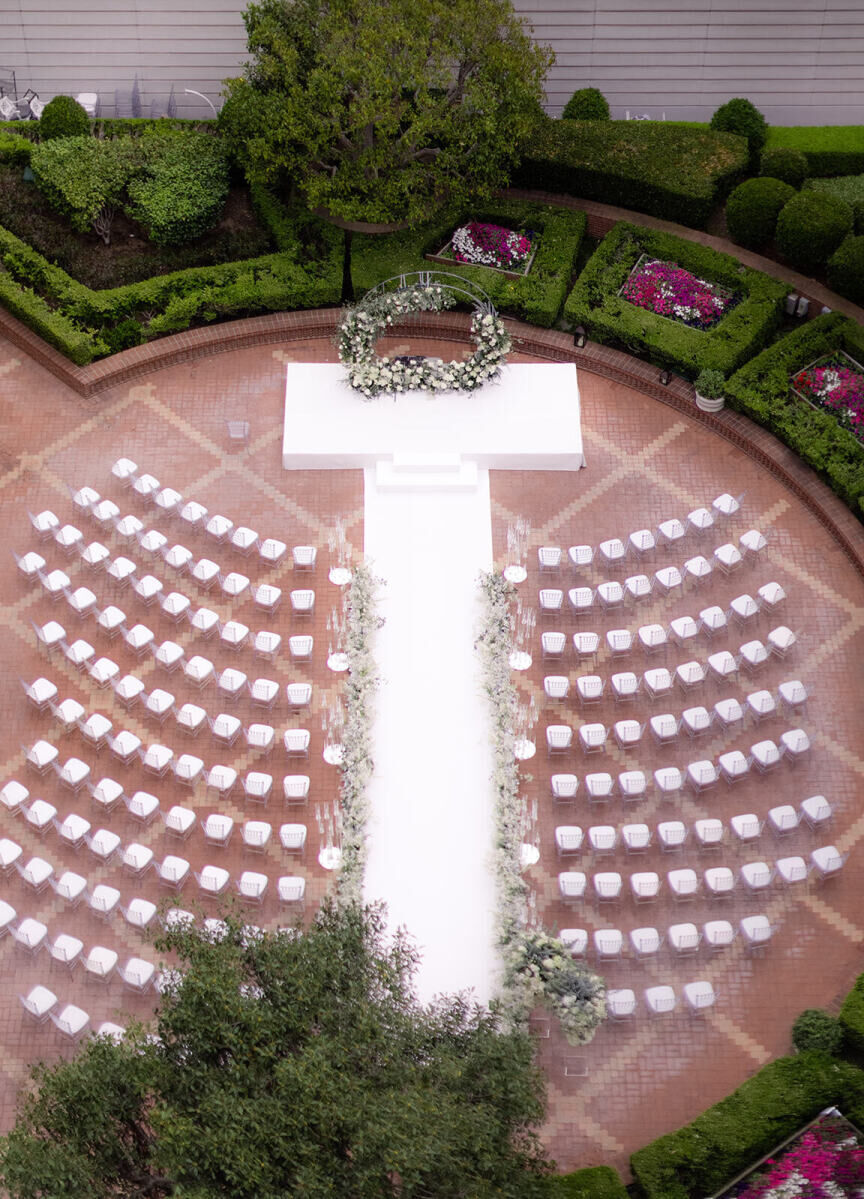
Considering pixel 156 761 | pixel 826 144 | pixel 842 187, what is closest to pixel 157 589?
pixel 156 761

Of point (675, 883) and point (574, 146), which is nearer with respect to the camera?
point (675, 883)

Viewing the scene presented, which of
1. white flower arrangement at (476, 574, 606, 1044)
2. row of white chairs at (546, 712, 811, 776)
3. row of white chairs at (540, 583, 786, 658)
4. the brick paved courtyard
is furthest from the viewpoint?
row of white chairs at (540, 583, 786, 658)

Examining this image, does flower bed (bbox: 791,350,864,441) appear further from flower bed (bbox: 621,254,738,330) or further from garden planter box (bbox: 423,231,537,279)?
garden planter box (bbox: 423,231,537,279)

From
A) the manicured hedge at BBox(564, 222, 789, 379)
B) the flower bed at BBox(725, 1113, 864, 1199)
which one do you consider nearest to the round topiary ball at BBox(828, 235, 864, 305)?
the manicured hedge at BBox(564, 222, 789, 379)

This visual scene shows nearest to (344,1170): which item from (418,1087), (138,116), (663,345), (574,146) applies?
(418,1087)

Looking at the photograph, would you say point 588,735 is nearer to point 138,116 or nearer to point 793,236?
point 793,236

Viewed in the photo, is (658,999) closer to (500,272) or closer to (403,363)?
(403,363)
